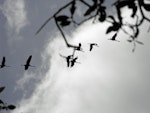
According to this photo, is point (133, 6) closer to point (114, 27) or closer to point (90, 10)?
point (114, 27)

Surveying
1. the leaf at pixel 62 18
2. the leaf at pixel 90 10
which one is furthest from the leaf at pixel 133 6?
the leaf at pixel 62 18

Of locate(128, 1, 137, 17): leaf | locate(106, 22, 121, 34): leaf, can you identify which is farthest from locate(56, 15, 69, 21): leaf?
locate(128, 1, 137, 17): leaf

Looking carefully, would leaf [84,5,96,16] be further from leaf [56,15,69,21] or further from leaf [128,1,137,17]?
leaf [128,1,137,17]

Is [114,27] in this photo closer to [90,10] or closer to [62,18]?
[90,10]

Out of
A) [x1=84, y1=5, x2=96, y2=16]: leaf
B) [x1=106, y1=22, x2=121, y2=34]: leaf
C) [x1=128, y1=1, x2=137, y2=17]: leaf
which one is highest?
[x1=128, y1=1, x2=137, y2=17]: leaf

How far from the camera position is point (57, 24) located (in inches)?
222

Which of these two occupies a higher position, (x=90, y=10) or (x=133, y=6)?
(x=133, y=6)

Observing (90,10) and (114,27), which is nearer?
(90,10)

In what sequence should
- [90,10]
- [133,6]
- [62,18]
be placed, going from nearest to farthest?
[90,10], [62,18], [133,6]

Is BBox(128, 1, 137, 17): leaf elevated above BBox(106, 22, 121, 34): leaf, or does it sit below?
above

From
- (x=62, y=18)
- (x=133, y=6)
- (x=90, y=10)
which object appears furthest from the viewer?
(x=133, y=6)

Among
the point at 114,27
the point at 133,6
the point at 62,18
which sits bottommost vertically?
the point at 114,27

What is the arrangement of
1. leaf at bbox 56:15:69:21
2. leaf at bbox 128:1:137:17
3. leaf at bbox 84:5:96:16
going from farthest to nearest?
leaf at bbox 128:1:137:17 < leaf at bbox 56:15:69:21 < leaf at bbox 84:5:96:16

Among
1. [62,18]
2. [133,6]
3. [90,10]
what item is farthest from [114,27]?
[62,18]
